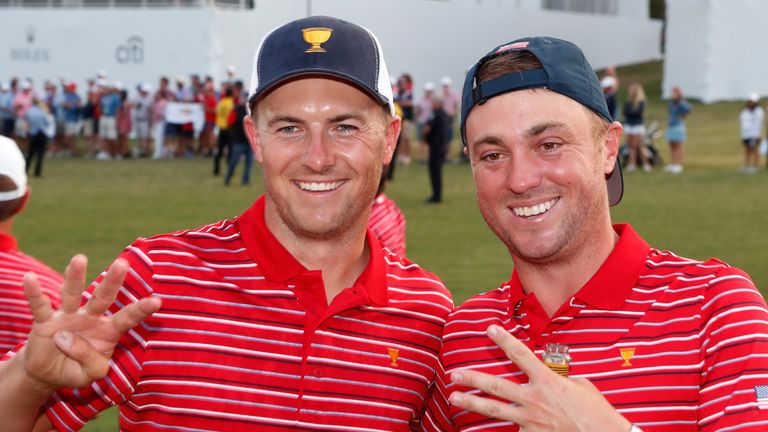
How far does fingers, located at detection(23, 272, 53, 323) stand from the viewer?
9.15 ft

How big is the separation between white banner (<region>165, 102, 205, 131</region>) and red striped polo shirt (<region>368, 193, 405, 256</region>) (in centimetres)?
2472

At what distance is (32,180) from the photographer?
2497cm

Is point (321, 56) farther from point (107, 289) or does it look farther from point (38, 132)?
point (38, 132)

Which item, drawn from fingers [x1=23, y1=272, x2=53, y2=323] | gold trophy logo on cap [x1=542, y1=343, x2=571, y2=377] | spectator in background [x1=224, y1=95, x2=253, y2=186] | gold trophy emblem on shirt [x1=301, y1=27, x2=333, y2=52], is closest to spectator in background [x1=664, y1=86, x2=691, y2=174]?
A: spectator in background [x1=224, y1=95, x2=253, y2=186]

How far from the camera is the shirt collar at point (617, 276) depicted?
131 inches

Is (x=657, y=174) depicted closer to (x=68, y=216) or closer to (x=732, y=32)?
(x=68, y=216)

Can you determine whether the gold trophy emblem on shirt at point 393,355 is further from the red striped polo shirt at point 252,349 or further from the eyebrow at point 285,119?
the eyebrow at point 285,119

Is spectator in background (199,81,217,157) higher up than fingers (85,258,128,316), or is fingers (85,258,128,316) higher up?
fingers (85,258,128,316)

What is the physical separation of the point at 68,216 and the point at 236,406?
1594cm

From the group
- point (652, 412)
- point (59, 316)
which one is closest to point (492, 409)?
point (652, 412)

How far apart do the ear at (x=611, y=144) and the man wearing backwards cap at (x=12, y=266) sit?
2.49 meters

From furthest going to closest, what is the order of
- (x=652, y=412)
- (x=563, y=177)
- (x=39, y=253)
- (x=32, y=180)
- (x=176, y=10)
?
(x=176, y=10) < (x=32, y=180) < (x=39, y=253) < (x=563, y=177) < (x=652, y=412)

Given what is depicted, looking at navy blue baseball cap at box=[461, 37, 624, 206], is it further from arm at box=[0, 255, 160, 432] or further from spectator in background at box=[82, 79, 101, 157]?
spectator in background at box=[82, 79, 101, 157]

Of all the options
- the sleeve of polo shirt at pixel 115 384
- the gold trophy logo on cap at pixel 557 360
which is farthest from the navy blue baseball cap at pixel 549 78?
the sleeve of polo shirt at pixel 115 384
